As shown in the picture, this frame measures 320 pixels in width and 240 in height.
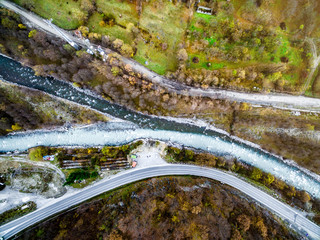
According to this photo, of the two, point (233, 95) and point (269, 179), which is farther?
point (233, 95)

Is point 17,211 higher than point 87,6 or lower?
lower

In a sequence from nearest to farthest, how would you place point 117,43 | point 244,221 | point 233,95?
1. point 244,221
2. point 117,43
3. point 233,95

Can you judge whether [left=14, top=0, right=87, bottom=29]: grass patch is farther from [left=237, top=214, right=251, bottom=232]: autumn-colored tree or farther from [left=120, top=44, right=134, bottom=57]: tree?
[left=237, top=214, right=251, bottom=232]: autumn-colored tree

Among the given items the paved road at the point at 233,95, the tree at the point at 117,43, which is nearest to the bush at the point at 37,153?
the paved road at the point at 233,95

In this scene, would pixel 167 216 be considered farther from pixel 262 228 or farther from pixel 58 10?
pixel 58 10

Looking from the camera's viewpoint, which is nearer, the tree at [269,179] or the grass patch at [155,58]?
the grass patch at [155,58]

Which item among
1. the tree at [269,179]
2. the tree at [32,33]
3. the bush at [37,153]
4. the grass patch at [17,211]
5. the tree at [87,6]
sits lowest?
the grass patch at [17,211]

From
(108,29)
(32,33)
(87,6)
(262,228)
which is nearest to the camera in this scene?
(262,228)

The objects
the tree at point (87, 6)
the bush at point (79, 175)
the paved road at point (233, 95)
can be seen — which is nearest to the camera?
the bush at point (79, 175)

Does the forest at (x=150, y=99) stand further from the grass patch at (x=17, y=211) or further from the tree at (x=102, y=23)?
the grass patch at (x=17, y=211)

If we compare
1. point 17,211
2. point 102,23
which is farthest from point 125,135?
point 17,211
